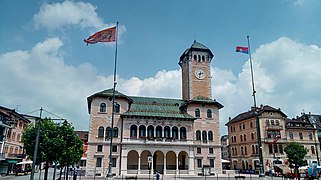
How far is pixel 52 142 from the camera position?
2381 cm

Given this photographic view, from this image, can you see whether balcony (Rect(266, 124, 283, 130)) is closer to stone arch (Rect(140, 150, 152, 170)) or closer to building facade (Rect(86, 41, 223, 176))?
building facade (Rect(86, 41, 223, 176))

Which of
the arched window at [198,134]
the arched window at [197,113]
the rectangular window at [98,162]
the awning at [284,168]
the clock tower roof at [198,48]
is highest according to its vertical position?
the clock tower roof at [198,48]

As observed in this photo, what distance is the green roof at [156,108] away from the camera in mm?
44125

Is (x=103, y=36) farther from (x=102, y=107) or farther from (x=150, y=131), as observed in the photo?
(x=150, y=131)

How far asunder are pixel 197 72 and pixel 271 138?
20.6 m

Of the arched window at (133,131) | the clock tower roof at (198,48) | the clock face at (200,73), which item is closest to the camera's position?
the arched window at (133,131)

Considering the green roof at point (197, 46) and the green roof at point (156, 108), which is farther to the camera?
the green roof at point (197, 46)

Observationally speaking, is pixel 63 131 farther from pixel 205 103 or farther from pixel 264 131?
pixel 264 131

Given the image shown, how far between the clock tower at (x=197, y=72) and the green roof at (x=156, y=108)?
372cm

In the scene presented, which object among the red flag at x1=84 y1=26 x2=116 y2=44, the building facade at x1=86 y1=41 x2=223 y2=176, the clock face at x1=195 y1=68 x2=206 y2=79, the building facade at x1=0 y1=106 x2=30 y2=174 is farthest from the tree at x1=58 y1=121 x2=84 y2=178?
the clock face at x1=195 y1=68 x2=206 y2=79

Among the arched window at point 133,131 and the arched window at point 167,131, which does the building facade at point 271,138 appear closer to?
the arched window at point 167,131

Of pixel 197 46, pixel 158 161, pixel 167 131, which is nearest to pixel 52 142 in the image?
pixel 167 131

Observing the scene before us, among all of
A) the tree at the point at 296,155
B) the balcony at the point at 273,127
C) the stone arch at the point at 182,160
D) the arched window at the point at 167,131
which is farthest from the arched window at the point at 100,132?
the balcony at the point at 273,127

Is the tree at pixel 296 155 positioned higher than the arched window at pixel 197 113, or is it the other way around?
the arched window at pixel 197 113
